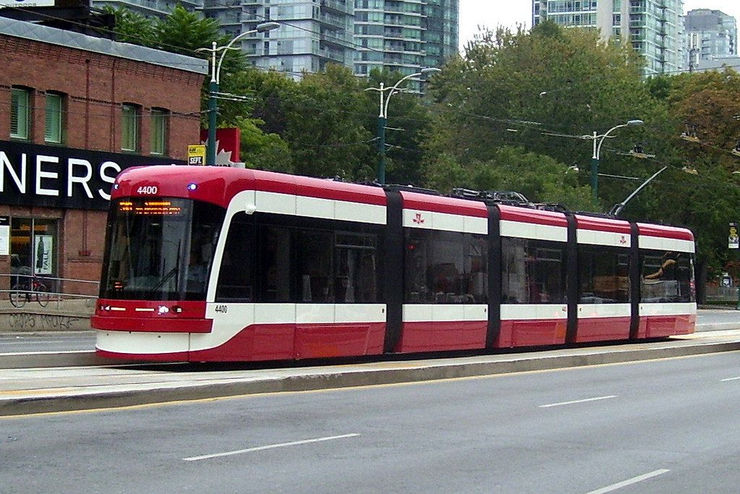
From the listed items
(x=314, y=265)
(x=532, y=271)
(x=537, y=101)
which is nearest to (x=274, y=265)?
(x=314, y=265)

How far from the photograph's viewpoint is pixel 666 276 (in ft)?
108

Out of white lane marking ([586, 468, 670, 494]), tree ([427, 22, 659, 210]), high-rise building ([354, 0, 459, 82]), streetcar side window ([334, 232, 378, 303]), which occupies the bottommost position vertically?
white lane marking ([586, 468, 670, 494])

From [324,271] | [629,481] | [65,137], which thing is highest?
[65,137]

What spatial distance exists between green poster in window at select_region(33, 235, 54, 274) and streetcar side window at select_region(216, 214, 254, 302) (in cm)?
2303

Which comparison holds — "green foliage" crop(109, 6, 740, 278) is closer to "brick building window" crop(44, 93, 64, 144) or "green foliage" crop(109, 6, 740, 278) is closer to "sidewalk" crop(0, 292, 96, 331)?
"brick building window" crop(44, 93, 64, 144)

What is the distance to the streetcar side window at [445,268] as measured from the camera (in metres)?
23.2

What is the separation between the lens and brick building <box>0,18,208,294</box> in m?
39.6

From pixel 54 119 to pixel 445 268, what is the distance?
21.6m

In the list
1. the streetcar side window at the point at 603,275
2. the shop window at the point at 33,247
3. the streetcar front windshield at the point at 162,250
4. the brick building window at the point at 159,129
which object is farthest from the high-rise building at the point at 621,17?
the streetcar front windshield at the point at 162,250

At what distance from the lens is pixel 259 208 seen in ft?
64.5

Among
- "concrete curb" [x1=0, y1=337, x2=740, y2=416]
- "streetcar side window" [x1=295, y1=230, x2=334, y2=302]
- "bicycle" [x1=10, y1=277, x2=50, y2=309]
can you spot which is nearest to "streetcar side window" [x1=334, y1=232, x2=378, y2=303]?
"streetcar side window" [x1=295, y1=230, x2=334, y2=302]

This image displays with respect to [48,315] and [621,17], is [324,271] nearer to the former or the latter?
[48,315]

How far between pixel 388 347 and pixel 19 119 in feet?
72.7

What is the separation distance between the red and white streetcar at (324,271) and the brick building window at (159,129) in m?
20.9
